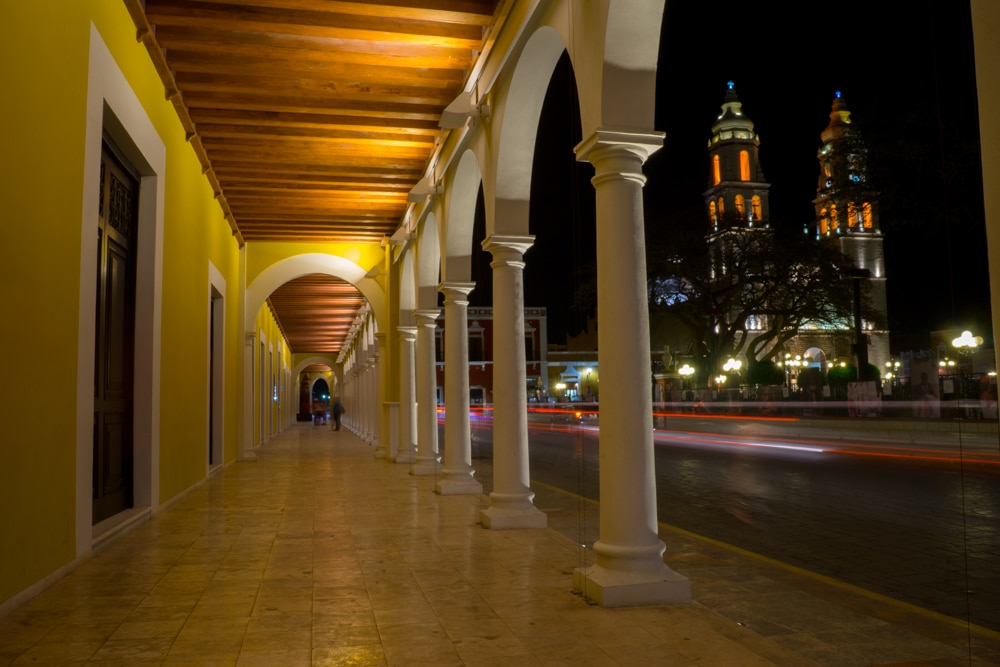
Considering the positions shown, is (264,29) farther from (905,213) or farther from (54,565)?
(905,213)

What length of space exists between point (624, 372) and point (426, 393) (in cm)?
705

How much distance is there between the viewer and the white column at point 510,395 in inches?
283

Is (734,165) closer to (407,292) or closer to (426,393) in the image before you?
(407,292)

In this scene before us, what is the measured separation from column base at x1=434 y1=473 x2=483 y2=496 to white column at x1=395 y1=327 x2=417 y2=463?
12.0ft

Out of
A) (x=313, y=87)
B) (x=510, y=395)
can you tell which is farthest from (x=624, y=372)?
(x=313, y=87)

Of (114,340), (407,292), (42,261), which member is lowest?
(114,340)

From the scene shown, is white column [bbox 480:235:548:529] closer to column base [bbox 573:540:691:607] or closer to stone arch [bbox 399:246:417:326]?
column base [bbox 573:540:691:607]

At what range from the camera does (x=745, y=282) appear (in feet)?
107

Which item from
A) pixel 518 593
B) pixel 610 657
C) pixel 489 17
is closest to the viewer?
pixel 610 657

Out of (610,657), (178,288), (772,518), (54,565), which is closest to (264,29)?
(178,288)

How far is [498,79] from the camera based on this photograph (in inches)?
280

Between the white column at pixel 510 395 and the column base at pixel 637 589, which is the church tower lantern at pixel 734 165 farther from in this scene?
the column base at pixel 637 589

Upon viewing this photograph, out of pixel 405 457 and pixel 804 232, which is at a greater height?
pixel 804 232

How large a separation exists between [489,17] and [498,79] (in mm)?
532
